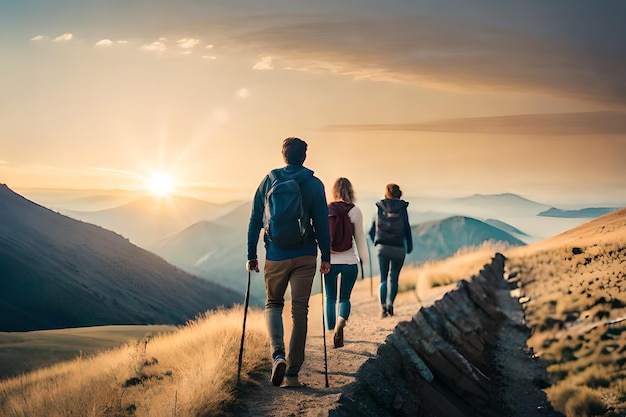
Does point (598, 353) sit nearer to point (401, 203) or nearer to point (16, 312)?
point (401, 203)

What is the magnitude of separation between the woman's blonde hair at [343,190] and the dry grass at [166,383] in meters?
2.07

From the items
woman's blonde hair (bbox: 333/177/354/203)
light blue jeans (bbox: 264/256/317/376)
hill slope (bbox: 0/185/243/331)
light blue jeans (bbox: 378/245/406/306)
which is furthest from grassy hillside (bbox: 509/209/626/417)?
hill slope (bbox: 0/185/243/331)

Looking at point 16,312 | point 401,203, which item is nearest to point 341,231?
point 401,203

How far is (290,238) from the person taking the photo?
6055 mm

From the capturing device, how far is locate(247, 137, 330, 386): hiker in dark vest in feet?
19.8

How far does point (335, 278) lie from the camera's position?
27.4 ft

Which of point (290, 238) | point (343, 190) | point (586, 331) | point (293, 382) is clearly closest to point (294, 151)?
point (290, 238)

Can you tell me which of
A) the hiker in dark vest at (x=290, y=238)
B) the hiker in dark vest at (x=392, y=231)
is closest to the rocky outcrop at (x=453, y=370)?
the hiker in dark vest at (x=290, y=238)

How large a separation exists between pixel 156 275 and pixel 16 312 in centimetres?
4321

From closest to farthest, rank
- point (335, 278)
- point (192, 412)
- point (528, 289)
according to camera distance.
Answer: point (192, 412) → point (335, 278) → point (528, 289)

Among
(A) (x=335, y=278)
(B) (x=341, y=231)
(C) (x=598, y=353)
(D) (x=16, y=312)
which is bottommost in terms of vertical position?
(D) (x=16, y=312)

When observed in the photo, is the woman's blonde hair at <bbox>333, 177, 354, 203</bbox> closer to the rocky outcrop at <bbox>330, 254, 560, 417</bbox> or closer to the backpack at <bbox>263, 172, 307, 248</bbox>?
the rocky outcrop at <bbox>330, 254, 560, 417</bbox>

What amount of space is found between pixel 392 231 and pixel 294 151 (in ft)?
14.2

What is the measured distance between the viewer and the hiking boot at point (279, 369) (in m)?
6.28
